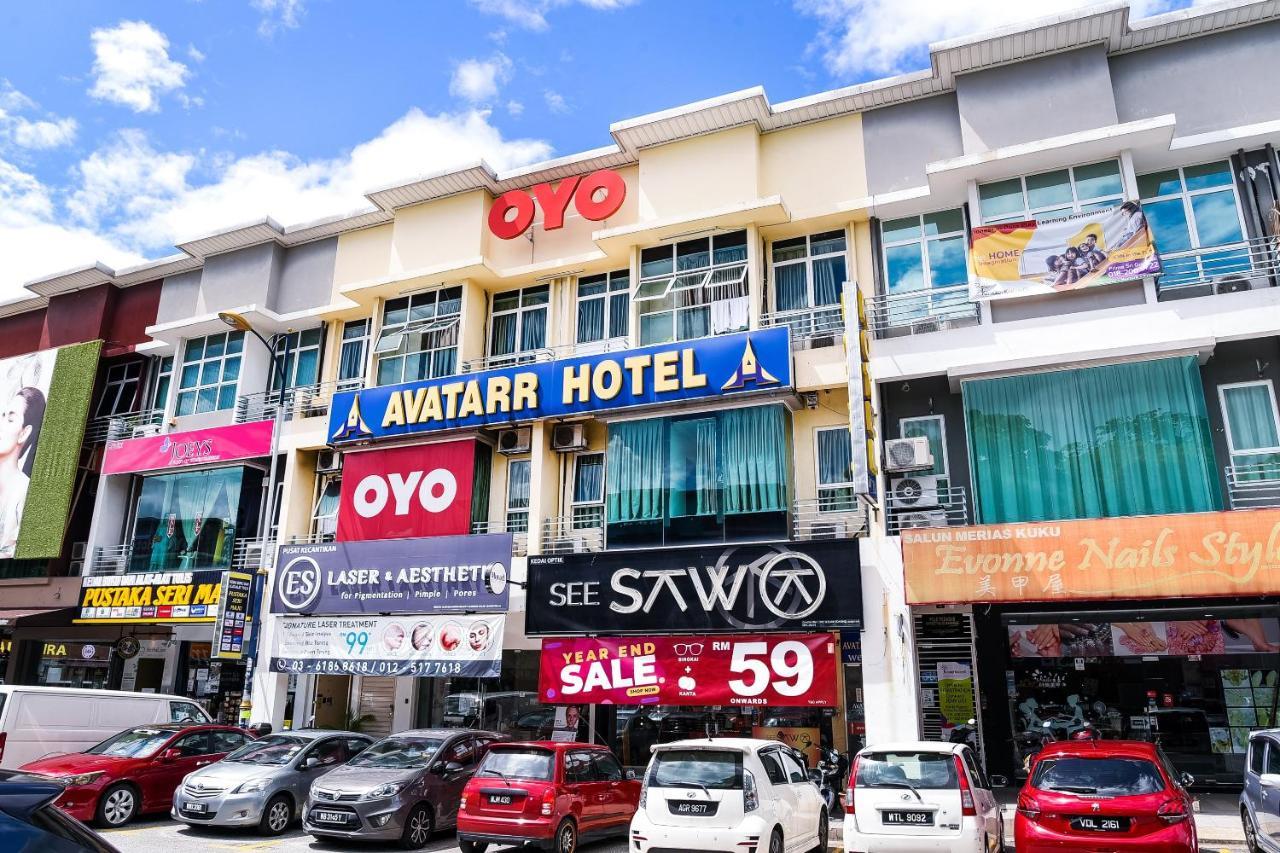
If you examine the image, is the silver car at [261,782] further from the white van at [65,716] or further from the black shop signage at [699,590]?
the black shop signage at [699,590]

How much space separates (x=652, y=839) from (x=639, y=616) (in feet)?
22.7

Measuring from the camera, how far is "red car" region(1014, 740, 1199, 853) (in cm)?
940

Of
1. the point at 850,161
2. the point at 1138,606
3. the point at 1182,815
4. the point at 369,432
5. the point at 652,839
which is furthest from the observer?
the point at 369,432

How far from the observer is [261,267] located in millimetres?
24922

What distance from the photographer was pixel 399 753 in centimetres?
1373

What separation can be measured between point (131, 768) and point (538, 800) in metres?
7.09

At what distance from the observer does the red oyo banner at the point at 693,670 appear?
15.9 meters

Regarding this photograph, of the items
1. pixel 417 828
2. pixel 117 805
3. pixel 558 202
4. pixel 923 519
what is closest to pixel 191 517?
pixel 117 805

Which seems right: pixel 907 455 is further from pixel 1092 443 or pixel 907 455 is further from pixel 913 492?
pixel 1092 443

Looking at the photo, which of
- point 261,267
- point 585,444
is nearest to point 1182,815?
point 585,444

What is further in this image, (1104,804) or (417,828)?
(417,828)

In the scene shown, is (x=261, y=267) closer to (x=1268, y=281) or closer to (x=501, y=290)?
(x=501, y=290)

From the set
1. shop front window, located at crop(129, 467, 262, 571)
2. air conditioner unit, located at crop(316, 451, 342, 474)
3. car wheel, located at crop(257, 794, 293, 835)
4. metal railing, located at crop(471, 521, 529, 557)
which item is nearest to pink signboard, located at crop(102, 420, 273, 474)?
shop front window, located at crop(129, 467, 262, 571)

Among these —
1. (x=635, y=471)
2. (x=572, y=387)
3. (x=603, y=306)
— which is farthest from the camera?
(x=603, y=306)
